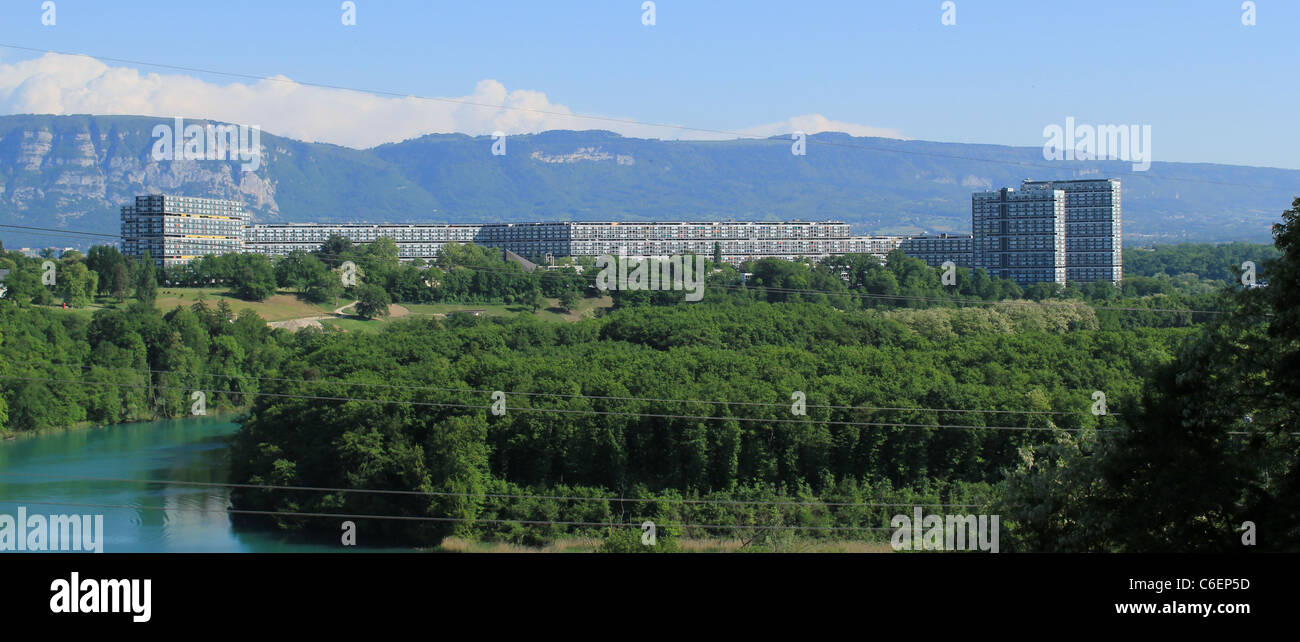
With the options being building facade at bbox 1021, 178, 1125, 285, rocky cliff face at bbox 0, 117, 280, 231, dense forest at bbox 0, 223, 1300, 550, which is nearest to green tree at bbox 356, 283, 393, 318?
dense forest at bbox 0, 223, 1300, 550

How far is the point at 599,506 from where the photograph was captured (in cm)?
2314

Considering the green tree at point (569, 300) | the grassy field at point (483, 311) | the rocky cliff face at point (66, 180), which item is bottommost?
the grassy field at point (483, 311)

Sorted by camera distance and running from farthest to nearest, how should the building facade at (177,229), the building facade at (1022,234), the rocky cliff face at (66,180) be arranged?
1. the rocky cliff face at (66,180)
2. the building facade at (177,229)
3. the building facade at (1022,234)

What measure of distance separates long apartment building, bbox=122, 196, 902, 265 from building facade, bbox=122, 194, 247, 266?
0.35 feet

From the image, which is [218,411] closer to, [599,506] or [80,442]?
[80,442]

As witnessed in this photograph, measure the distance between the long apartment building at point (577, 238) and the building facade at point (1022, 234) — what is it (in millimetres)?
9639

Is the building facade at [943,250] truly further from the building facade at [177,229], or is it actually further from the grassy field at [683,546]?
the grassy field at [683,546]

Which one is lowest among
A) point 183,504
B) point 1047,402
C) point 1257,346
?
point 183,504

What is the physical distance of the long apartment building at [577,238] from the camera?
8625 centimetres

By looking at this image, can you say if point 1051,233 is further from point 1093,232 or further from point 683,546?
point 683,546

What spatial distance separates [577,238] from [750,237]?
13322mm

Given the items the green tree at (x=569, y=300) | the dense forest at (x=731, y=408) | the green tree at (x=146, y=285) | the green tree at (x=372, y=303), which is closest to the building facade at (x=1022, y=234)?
the dense forest at (x=731, y=408)
